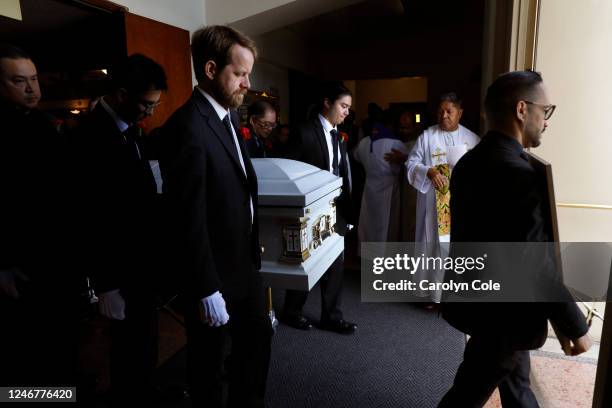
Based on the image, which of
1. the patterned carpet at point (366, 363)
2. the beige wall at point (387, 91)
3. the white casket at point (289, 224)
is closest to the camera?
the white casket at point (289, 224)

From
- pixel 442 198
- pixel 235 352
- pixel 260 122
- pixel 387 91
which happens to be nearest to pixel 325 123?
pixel 260 122

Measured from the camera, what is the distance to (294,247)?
5.37 feet

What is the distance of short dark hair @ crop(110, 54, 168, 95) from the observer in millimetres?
1501

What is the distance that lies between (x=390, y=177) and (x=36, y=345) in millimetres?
2882

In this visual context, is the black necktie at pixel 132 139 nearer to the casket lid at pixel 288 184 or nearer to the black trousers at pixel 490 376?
the casket lid at pixel 288 184

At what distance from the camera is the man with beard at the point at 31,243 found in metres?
1.57

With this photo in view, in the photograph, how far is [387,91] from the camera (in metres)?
10.5

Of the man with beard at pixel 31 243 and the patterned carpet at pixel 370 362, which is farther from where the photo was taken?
the patterned carpet at pixel 370 362

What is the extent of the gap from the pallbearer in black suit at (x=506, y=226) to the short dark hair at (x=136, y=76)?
113 centimetres

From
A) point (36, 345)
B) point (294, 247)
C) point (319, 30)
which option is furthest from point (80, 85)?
point (294, 247)

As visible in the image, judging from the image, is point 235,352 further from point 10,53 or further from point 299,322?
point 10,53

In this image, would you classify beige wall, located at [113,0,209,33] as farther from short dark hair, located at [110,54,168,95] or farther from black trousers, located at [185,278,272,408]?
black trousers, located at [185,278,272,408]

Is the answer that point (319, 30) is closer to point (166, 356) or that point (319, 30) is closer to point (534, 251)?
point (166, 356)

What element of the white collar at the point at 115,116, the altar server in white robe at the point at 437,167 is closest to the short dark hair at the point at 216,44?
the white collar at the point at 115,116
